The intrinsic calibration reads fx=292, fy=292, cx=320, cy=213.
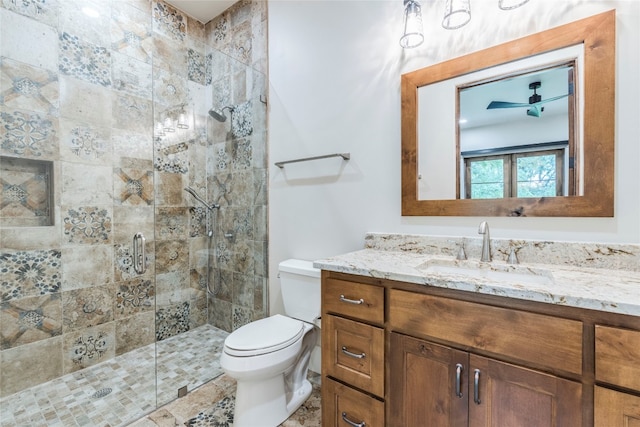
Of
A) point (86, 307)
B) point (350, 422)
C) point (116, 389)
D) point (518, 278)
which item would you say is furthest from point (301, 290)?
point (86, 307)

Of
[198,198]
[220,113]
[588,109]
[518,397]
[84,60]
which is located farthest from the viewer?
[198,198]

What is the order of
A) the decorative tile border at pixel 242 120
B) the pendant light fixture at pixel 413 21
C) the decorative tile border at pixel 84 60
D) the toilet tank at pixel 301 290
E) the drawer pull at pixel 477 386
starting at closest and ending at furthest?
the drawer pull at pixel 477 386, the pendant light fixture at pixel 413 21, the toilet tank at pixel 301 290, the decorative tile border at pixel 84 60, the decorative tile border at pixel 242 120

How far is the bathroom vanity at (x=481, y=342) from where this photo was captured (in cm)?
74

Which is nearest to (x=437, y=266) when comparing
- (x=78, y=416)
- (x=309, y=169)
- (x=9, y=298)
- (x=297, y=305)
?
(x=297, y=305)

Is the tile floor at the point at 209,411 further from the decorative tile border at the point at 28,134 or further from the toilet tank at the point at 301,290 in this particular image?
the decorative tile border at the point at 28,134

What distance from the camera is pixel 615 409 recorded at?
0.72 metres

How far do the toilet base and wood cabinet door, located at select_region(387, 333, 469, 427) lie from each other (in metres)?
0.66

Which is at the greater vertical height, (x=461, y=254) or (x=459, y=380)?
(x=461, y=254)

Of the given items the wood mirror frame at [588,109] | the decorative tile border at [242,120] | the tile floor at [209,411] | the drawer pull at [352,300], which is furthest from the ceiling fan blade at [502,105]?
the tile floor at [209,411]

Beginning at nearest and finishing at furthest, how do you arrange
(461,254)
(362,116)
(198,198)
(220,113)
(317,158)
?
(461,254), (362,116), (317,158), (220,113), (198,198)

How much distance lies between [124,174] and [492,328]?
8.05 feet

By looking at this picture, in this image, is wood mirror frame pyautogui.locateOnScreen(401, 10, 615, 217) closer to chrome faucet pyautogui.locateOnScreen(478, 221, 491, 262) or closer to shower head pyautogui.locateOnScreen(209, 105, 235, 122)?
chrome faucet pyautogui.locateOnScreen(478, 221, 491, 262)

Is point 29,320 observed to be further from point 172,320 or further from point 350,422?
point 350,422

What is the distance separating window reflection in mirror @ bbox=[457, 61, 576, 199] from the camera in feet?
3.86
